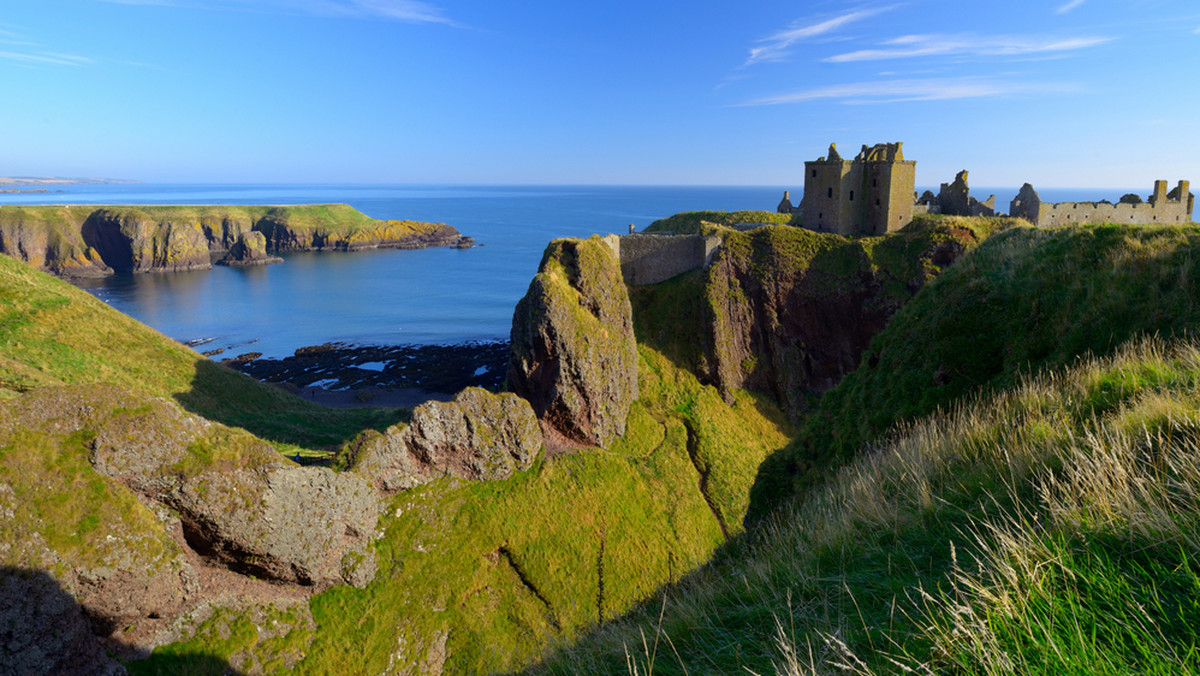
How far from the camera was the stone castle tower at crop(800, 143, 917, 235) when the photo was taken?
48.4 metres

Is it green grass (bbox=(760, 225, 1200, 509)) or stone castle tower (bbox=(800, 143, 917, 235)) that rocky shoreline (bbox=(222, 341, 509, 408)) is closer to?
stone castle tower (bbox=(800, 143, 917, 235))

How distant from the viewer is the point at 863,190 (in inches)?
1980

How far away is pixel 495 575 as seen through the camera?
23.6 meters

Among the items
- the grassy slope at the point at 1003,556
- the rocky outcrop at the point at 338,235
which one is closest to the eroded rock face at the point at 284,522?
the grassy slope at the point at 1003,556

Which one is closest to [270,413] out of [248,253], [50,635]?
[50,635]

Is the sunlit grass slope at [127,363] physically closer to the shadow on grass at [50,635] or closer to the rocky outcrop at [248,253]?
the shadow on grass at [50,635]

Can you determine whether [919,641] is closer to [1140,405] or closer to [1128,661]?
[1128,661]

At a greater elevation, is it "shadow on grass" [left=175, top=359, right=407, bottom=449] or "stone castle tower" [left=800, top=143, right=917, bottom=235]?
"stone castle tower" [left=800, top=143, right=917, bottom=235]

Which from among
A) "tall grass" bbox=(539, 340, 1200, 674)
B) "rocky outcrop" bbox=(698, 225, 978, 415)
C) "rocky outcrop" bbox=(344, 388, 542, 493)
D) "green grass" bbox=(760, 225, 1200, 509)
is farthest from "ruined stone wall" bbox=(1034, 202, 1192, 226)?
"tall grass" bbox=(539, 340, 1200, 674)

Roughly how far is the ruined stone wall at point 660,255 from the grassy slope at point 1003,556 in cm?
4040

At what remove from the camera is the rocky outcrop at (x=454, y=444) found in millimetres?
22406

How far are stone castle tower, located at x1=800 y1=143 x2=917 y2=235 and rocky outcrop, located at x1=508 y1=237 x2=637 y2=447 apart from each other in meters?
24.3

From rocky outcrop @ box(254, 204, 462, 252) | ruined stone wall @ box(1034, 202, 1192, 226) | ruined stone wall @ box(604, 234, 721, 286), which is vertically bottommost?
ruined stone wall @ box(604, 234, 721, 286)

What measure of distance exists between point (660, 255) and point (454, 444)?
29833 mm
